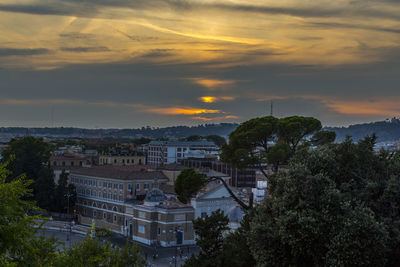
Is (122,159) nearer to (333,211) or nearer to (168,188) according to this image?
(168,188)

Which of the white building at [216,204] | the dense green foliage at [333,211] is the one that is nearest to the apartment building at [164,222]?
the white building at [216,204]

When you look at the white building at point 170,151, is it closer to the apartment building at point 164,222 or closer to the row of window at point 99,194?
the row of window at point 99,194

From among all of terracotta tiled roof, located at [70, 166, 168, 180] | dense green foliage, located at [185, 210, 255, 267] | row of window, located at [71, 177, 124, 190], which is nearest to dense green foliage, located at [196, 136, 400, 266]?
dense green foliage, located at [185, 210, 255, 267]

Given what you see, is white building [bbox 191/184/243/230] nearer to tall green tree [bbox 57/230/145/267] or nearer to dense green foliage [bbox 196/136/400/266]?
dense green foliage [bbox 196/136/400/266]

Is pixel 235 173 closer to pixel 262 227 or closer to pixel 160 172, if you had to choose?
pixel 160 172

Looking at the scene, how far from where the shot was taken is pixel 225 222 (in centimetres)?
3186

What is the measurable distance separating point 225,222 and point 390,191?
34.7 ft

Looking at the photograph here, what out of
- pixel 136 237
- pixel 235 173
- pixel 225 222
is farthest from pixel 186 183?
pixel 235 173

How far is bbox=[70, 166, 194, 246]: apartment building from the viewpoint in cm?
5119

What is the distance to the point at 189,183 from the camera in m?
41.7

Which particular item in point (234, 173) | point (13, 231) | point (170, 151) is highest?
point (170, 151)

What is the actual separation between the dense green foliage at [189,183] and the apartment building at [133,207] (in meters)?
8.55

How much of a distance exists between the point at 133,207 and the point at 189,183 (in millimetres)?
14626

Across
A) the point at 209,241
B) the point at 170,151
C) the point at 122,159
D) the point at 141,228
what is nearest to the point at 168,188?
the point at 141,228
